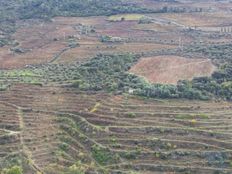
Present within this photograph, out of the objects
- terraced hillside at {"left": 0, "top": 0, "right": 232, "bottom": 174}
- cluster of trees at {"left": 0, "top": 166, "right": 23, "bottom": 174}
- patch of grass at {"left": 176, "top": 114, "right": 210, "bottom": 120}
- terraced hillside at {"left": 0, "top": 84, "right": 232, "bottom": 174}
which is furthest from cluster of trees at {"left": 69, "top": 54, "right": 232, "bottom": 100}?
cluster of trees at {"left": 0, "top": 166, "right": 23, "bottom": 174}

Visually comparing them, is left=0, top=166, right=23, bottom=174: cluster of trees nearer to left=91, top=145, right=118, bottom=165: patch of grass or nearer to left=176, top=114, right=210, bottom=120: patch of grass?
left=91, top=145, right=118, bottom=165: patch of grass

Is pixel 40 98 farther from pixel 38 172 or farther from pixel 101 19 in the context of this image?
pixel 101 19

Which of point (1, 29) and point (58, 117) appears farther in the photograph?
point (1, 29)

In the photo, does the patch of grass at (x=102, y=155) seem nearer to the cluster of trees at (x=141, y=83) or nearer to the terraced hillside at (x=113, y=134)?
the terraced hillside at (x=113, y=134)

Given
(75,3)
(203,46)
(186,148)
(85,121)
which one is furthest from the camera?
→ (75,3)

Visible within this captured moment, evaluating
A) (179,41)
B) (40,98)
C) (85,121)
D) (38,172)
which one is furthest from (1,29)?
(38,172)

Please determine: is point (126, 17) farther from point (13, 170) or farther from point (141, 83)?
point (13, 170)

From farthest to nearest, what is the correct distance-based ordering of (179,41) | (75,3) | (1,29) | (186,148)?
(75,3) < (1,29) < (179,41) < (186,148)

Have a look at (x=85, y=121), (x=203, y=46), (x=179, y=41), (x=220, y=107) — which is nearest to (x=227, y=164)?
(x=220, y=107)

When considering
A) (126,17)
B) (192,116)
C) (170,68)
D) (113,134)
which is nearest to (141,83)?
(170,68)
